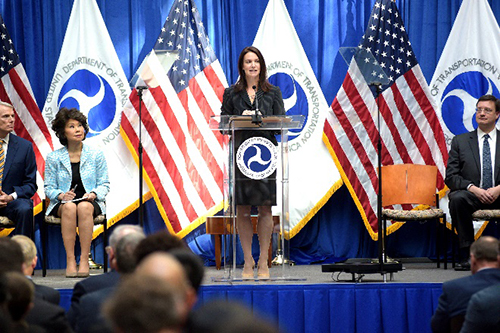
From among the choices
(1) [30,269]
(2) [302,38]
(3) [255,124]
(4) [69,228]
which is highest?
(2) [302,38]

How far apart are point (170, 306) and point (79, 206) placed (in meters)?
4.96

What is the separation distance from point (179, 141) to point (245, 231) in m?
2.32

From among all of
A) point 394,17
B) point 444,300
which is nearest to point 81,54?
point 394,17

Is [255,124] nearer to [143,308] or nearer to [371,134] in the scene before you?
[371,134]

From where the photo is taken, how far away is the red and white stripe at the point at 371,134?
738 centimetres

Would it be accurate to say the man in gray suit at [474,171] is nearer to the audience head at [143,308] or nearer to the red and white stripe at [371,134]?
the red and white stripe at [371,134]

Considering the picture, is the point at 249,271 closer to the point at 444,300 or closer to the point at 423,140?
the point at 444,300

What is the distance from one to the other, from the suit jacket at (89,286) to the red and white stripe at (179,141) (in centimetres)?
413

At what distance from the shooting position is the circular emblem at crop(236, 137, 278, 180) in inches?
199

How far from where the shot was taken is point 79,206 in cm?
617

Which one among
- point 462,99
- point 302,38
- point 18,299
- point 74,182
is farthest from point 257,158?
point 462,99

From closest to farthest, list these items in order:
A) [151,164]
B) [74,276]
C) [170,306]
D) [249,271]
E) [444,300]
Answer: [170,306] → [444,300] → [249,271] → [74,276] → [151,164]

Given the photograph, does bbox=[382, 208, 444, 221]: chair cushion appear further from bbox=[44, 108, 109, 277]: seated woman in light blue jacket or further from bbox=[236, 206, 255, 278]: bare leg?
bbox=[44, 108, 109, 277]: seated woman in light blue jacket

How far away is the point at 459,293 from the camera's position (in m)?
3.20
